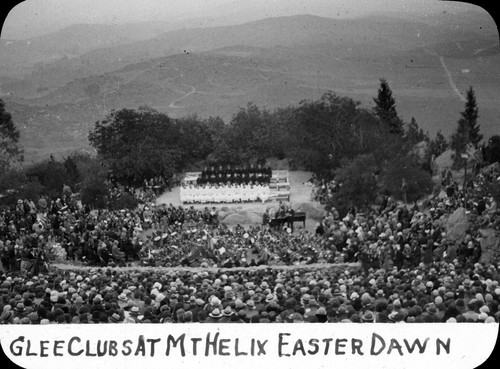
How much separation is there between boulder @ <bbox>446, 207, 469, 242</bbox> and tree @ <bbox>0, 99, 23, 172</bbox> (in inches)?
485

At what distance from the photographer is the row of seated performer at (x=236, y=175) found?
2505 centimetres

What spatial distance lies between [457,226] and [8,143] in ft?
42.4

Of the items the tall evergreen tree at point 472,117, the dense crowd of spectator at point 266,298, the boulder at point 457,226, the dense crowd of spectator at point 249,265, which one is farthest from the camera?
the tall evergreen tree at point 472,117

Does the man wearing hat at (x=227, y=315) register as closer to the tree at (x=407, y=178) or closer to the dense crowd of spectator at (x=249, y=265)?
the dense crowd of spectator at (x=249, y=265)

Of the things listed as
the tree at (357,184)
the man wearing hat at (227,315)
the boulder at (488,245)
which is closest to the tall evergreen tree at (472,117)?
the tree at (357,184)

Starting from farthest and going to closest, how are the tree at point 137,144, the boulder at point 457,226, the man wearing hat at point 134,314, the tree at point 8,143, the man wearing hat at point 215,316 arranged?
the tree at point 137,144, the tree at point 8,143, the boulder at point 457,226, the man wearing hat at point 134,314, the man wearing hat at point 215,316

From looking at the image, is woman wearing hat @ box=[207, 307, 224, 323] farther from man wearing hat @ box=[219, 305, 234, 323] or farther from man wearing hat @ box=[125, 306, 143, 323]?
man wearing hat @ box=[125, 306, 143, 323]

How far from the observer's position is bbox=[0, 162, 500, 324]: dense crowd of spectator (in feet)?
56.3

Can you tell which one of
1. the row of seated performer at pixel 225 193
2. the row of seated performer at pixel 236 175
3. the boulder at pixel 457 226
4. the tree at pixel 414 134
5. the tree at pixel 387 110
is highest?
the tree at pixel 387 110

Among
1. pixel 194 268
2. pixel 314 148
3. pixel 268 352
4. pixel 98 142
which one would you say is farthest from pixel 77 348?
pixel 314 148

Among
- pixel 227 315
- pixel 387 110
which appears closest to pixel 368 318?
pixel 227 315

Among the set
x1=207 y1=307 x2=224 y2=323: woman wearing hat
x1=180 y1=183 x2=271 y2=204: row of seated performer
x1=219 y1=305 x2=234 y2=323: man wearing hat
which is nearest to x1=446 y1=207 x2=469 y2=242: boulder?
x1=180 y1=183 x2=271 y2=204: row of seated performer

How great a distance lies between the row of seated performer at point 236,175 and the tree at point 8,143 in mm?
5402

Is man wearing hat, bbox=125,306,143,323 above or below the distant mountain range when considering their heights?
below
